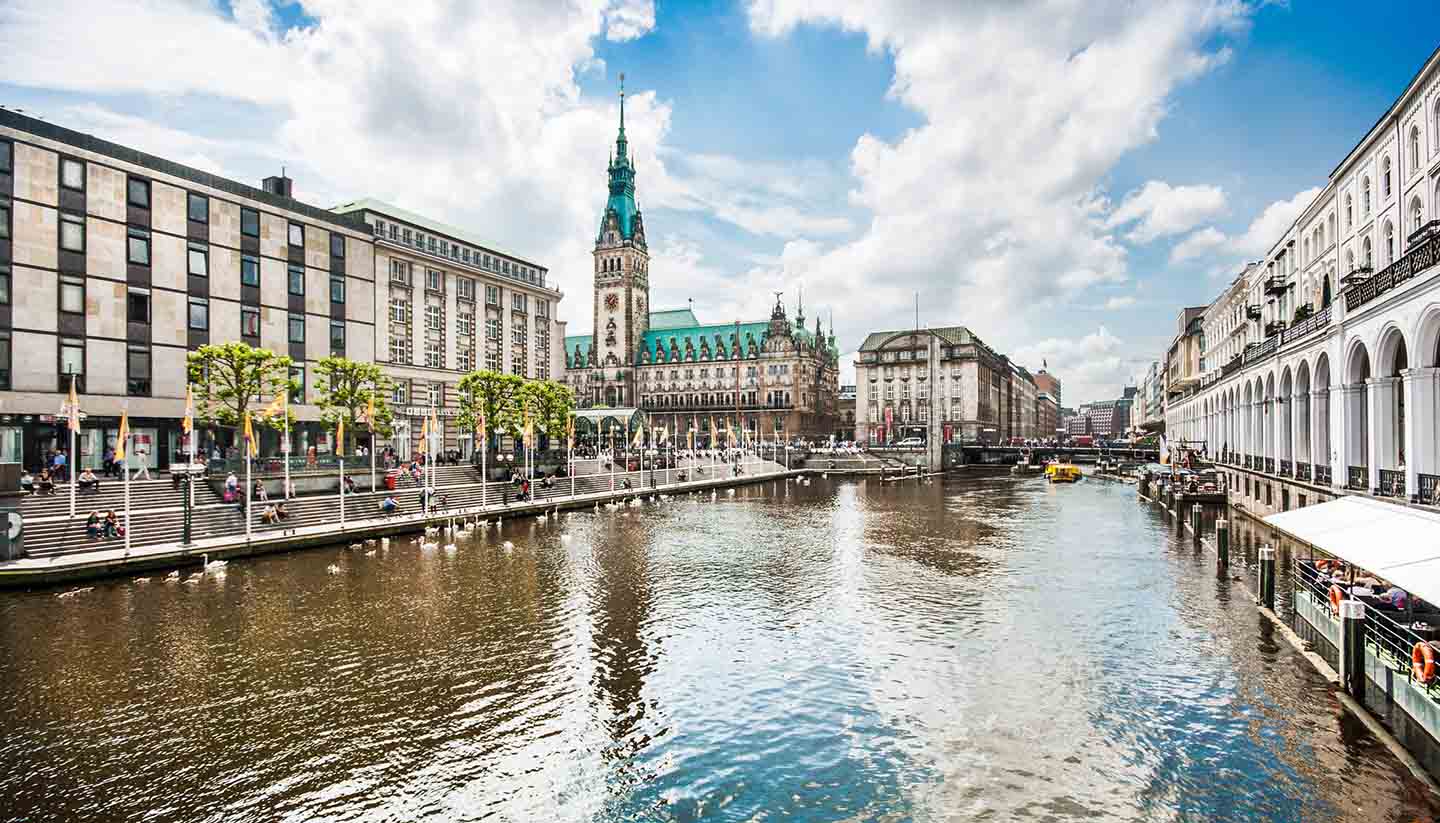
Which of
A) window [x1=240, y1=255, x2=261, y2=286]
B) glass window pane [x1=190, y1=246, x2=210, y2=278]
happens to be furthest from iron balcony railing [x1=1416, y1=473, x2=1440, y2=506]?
window [x1=240, y1=255, x2=261, y2=286]

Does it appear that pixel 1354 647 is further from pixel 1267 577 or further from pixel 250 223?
pixel 250 223

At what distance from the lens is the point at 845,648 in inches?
949

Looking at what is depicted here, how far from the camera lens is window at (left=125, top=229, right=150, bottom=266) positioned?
55.0m

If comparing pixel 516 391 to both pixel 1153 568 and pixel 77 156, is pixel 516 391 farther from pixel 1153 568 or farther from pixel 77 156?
pixel 1153 568

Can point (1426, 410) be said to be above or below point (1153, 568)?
above

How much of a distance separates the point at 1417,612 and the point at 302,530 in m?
49.2

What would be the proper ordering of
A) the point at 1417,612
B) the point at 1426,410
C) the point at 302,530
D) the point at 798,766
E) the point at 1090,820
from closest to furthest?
the point at 1090,820 < the point at 798,766 < the point at 1417,612 < the point at 1426,410 < the point at 302,530

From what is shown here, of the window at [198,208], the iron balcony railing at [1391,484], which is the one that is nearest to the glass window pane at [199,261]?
the window at [198,208]

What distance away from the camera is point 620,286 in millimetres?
186375

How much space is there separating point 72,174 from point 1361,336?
77.8 metres

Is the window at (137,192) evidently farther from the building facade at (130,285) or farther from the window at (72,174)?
the window at (72,174)

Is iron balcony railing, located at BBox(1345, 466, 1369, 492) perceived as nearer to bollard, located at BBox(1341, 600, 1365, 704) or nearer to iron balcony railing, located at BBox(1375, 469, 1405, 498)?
iron balcony railing, located at BBox(1375, 469, 1405, 498)

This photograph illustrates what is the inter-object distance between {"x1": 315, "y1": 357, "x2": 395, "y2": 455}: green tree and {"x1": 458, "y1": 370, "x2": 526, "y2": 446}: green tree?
25.0ft

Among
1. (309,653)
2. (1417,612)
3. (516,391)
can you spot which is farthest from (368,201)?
(1417,612)
